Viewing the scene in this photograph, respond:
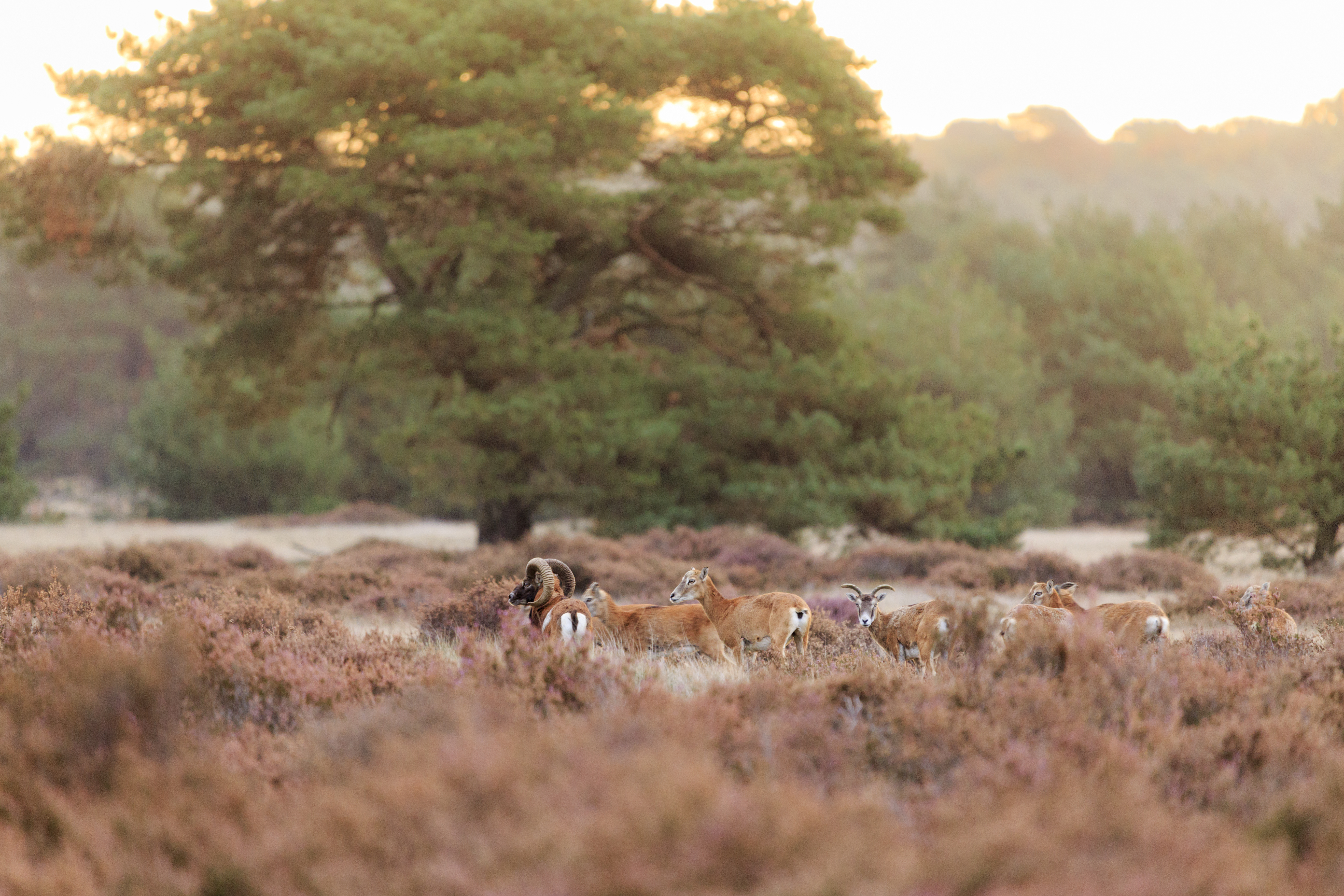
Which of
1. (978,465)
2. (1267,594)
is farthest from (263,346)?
(1267,594)

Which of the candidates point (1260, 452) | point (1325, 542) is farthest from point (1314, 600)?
point (1325, 542)

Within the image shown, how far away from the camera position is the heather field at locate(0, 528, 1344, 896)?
2629 mm

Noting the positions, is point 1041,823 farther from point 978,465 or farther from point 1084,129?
point 1084,129

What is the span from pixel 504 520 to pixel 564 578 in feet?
37.8

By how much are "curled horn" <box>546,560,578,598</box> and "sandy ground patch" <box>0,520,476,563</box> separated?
8.62m

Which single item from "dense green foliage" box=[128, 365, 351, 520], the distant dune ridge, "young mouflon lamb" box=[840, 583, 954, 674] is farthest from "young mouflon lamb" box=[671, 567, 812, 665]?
the distant dune ridge

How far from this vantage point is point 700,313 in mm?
20656

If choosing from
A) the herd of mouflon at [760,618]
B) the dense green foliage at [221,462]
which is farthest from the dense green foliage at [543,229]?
the dense green foliage at [221,462]

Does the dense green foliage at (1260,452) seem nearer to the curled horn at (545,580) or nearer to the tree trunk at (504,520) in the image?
the tree trunk at (504,520)

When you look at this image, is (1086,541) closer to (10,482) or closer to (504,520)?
(504,520)

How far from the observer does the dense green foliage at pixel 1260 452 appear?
14.8 m

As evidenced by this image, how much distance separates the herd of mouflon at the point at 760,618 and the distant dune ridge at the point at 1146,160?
12630 centimetres

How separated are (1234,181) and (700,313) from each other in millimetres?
154019

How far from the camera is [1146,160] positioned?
162m
